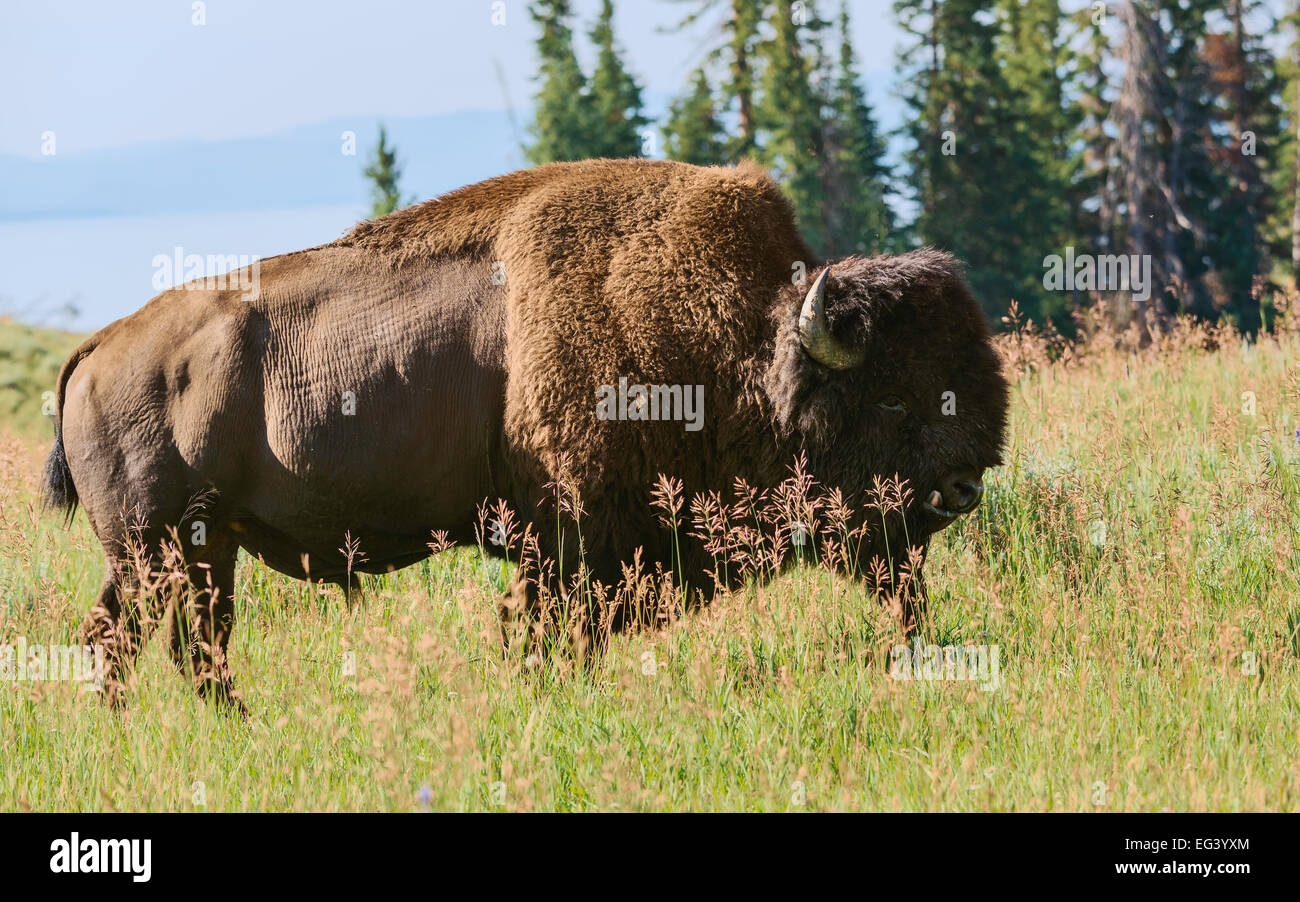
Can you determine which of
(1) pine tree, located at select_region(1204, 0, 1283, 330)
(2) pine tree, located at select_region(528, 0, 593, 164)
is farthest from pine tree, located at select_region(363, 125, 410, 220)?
(1) pine tree, located at select_region(1204, 0, 1283, 330)

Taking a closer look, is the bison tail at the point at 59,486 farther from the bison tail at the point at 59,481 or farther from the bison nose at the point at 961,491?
the bison nose at the point at 961,491

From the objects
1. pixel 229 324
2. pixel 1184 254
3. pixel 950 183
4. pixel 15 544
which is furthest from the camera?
pixel 950 183

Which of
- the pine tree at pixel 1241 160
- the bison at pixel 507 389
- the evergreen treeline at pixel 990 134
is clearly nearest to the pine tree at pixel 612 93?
the evergreen treeline at pixel 990 134

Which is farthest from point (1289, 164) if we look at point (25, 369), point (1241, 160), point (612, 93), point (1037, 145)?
point (25, 369)

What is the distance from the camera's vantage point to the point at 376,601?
6.01 m

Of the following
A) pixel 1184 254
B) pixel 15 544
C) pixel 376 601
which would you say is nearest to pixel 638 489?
pixel 376 601

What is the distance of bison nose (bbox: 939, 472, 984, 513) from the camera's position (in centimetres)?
523

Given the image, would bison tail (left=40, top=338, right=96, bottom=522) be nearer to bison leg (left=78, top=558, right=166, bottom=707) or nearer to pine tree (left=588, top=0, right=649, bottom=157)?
bison leg (left=78, top=558, right=166, bottom=707)

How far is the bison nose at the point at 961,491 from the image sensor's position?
5.23 metres

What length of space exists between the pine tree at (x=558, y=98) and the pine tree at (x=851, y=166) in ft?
27.3

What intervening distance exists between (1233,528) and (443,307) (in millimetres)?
4100

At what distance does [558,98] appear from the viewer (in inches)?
1554

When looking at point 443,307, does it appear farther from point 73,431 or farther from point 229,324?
point 73,431
